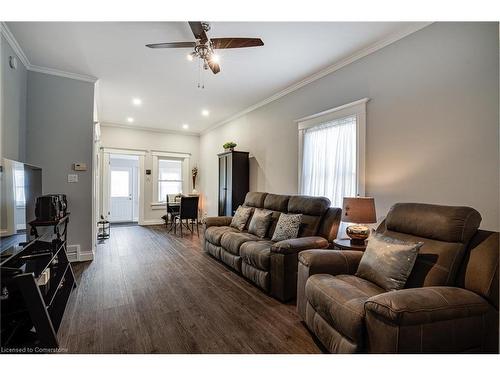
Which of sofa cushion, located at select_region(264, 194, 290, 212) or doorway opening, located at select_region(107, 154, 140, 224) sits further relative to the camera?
doorway opening, located at select_region(107, 154, 140, 224)

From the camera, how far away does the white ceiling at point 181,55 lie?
250cm

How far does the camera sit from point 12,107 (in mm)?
2906

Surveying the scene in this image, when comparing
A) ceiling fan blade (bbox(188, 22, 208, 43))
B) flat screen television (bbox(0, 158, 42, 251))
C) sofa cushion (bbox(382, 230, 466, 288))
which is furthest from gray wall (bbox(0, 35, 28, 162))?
sofa cushion (bbox(382, 230, 466, 288))

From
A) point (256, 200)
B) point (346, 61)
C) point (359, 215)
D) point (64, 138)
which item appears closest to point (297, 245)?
point (359, 215)

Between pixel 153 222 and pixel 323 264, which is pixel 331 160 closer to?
pixel 323 264

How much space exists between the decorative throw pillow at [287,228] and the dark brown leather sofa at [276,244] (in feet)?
0.29

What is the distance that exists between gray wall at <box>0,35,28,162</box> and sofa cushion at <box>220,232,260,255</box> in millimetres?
2710

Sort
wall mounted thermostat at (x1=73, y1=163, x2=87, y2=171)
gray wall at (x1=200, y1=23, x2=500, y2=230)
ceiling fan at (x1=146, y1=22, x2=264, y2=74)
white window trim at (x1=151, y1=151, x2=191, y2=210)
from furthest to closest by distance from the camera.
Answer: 1. white window trim at (x1=151, y1=151, x2=191, y2=210)
2. wall mounted thermostat at (x1=73, y1=163, x2=87, y2=171)
3. ceiling fan at (x1=146, y1=22, x2=264, y2=74)
4. gray wall at (x1=200, y1=23, x2=500, y2=230)

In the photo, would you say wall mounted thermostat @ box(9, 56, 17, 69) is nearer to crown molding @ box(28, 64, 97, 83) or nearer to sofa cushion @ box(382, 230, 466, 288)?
crown molding @ box(28, 64, 97, 83)

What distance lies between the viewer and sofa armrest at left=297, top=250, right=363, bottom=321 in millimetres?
2004

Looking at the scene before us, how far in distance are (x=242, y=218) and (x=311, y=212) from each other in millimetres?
1257

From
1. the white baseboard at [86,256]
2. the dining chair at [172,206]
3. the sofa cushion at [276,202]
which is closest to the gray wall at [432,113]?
the sofa cushion at [276,202]
